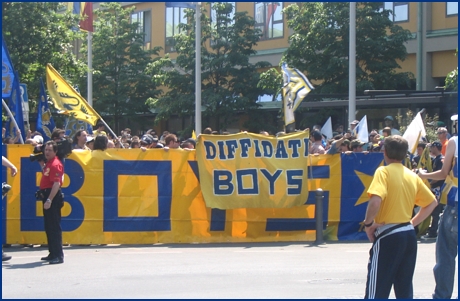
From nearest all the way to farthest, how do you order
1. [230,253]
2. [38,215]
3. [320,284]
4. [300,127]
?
[320,284] → [230,253] → [38,215] → [300,127]

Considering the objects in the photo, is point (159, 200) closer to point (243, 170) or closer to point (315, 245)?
point (243, 170)

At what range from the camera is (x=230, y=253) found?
11023 millimetres

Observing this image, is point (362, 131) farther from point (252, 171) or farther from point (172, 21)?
point (172, 21)

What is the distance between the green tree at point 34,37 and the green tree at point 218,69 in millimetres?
6951

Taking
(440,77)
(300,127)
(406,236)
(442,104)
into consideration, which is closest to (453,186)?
(406,236)

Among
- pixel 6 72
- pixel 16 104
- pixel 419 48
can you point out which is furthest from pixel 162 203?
pixel 419 48

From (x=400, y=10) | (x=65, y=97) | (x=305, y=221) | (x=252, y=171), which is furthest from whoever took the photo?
(x=400, y=10)

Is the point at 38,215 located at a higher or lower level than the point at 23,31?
lower

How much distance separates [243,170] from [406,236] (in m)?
6.40

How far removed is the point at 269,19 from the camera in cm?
3269

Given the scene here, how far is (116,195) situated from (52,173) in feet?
6.62

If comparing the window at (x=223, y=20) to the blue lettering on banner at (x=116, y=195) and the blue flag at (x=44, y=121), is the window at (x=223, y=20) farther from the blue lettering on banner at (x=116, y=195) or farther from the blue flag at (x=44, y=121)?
the blue lettering on banner at (x=116, y=195)

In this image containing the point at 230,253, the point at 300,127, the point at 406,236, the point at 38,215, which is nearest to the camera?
the point at 406,236

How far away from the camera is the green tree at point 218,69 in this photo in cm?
3078
